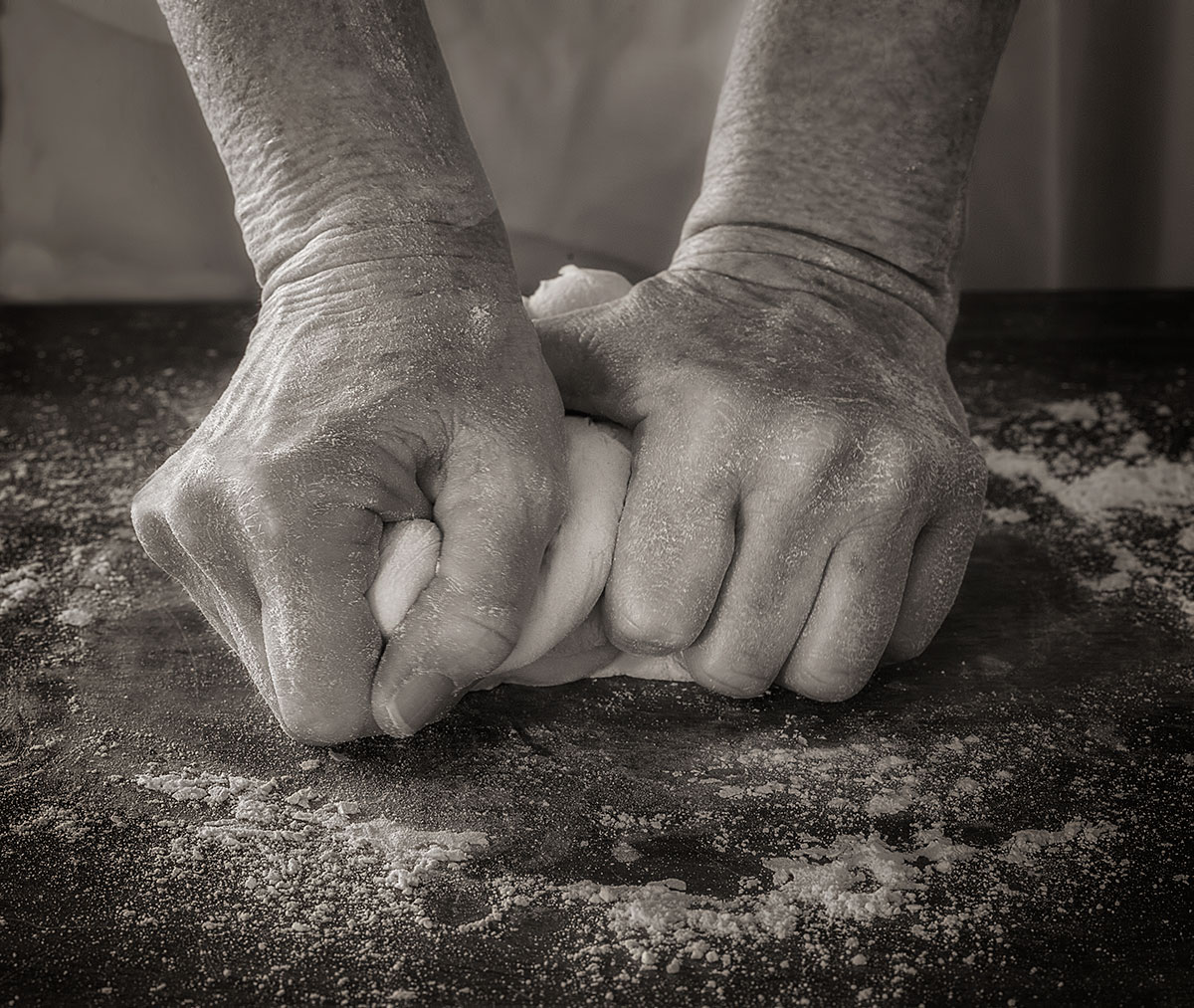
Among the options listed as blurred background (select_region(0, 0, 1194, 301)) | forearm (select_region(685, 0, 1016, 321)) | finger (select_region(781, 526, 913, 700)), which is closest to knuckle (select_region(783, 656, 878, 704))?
finger (select_region(781, 526, 913, 700))

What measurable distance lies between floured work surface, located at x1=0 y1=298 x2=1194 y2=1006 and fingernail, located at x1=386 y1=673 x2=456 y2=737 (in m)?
0.03

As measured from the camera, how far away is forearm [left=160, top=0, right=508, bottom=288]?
864 millimetres

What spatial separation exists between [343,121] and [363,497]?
0.28 metres

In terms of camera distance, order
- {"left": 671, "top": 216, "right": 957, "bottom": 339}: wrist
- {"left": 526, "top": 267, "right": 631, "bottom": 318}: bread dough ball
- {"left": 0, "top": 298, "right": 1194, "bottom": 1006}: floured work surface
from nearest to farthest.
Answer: {"left": 0, "top": 298, "right": 1194, "bottom": 1006}: floured work surface
{"left": 671, "top": 216, "right": 957, "bottom": 339}: wrist
{"left": 526, "top": 267, "right": 631, "bottom": 318}: bread dough ball

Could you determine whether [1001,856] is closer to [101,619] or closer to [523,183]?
[101,619]

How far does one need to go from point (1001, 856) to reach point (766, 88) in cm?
65

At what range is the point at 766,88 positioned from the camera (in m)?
1.05

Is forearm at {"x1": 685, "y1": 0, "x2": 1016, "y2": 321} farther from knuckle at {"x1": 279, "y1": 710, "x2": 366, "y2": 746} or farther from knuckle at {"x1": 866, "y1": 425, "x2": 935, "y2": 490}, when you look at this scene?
knuckle at {"x1": 279, "y1": 710, "x2": 366, "y2": 746}

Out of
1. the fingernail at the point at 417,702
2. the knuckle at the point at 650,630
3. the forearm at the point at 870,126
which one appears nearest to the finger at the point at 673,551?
the knuckle at the point at 650,630

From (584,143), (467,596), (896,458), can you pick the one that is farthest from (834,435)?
(584,143)

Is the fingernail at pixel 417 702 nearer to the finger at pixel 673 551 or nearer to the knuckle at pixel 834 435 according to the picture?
the finger at pixel 673 551

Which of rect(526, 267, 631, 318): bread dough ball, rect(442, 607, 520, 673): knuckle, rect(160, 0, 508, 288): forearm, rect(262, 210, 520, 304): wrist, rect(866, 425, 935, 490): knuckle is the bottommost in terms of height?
rect(442, 607, 520, 673): knuckle

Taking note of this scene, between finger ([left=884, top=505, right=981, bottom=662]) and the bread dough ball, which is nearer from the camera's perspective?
finger ([left=884, top=505, right=981, bottom=662])

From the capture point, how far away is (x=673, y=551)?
2.76 feet
